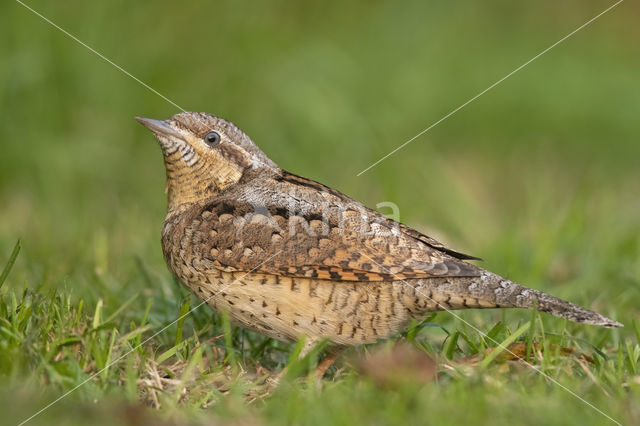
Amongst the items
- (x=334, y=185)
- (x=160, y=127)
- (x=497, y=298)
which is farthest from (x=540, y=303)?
(x=334, y=185)

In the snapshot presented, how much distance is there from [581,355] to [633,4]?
447 inches

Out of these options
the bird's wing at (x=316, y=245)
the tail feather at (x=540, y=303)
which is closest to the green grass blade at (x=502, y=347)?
the tail feather at (x=540, y=303)

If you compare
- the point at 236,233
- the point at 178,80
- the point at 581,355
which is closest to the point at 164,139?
the point at 236,233

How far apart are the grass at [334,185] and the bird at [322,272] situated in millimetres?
165

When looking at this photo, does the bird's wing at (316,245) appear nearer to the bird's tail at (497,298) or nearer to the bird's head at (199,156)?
the bird's tail at (497,298)

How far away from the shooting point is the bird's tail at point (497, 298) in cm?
352

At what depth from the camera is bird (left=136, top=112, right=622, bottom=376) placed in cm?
357

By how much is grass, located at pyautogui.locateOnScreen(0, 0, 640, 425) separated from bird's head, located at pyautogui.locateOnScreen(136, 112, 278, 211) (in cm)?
68

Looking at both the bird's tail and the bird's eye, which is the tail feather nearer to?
the bird's tail

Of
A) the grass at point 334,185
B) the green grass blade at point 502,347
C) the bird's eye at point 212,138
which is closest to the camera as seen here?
the grass at point 334,185

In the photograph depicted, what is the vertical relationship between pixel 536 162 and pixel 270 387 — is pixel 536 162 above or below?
above

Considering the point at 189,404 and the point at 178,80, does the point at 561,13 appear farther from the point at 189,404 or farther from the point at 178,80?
the point at 189,404

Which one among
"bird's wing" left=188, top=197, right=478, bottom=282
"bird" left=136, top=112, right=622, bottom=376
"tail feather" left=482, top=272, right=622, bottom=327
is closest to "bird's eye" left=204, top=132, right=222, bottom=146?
"bird" left=136, top=112, right=622, bottom=376

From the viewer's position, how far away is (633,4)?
13.3 metres
